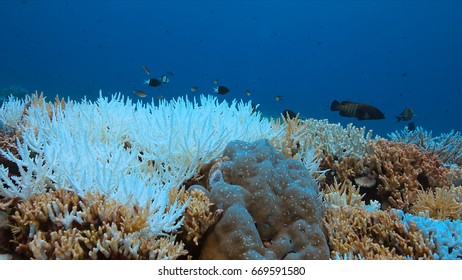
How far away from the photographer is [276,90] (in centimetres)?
10812

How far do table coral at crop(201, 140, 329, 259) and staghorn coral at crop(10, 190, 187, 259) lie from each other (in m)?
0.52

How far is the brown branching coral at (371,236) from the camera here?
323 centimetres

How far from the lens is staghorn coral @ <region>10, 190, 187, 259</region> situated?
8.26 ft

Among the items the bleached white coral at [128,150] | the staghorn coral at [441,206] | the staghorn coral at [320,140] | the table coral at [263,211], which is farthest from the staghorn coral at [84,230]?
the staghorn coral at [441,206]

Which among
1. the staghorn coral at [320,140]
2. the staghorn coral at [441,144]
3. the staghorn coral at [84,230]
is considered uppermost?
the staghorn coral at [441,144]

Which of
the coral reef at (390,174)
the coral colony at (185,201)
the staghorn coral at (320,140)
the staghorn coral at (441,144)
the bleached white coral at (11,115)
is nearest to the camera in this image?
the coral colony at (185,201)

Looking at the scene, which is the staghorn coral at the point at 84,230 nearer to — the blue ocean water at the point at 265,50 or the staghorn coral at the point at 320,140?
the staghorn coral at the point at 320,140

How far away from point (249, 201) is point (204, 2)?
425 ft

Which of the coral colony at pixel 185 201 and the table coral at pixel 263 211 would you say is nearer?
the coral colony at pixel 185 201

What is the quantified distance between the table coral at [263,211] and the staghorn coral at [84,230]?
520mm

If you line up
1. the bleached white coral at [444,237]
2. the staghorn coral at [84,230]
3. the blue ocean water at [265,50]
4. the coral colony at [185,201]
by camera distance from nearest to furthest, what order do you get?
the staghorn coral at [84,230] < the coral colony at [185,201] < the bleached white coral at [444,237] < the blue ocean water at [265,50]

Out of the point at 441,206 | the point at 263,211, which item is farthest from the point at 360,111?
the point at 263,211
